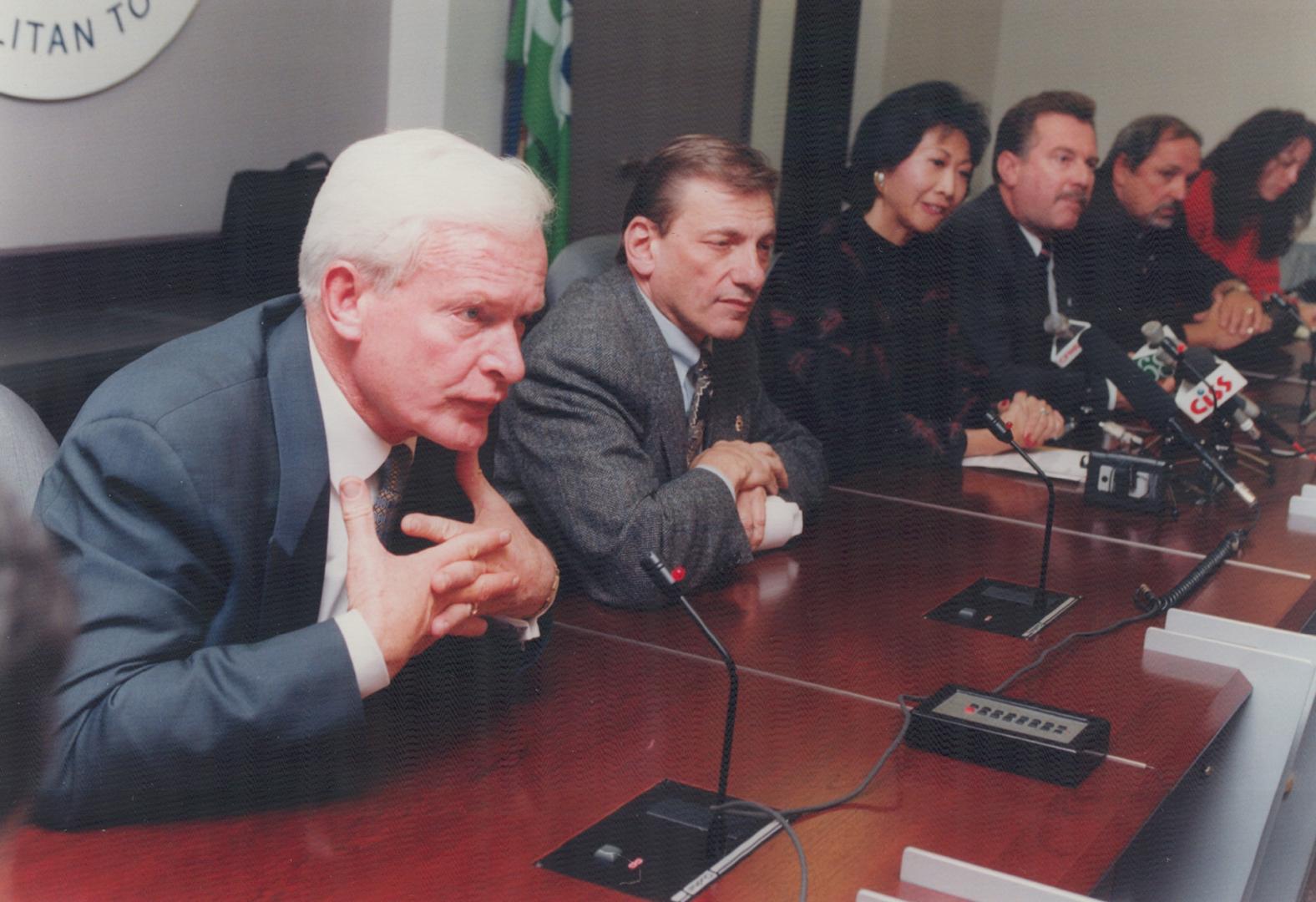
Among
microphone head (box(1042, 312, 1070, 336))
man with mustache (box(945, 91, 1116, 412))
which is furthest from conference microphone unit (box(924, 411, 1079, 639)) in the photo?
man with mustache (box(945, 91, 1116, 412))

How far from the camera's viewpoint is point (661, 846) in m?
1.12

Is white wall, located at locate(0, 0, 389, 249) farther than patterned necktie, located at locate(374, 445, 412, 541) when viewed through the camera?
Yes

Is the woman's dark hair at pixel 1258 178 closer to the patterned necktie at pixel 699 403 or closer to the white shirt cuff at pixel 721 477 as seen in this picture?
the patterned necktie at pixel 699 403

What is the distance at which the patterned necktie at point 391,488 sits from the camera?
4.64 ft

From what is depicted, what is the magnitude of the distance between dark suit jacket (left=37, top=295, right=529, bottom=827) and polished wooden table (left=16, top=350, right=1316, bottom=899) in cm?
4

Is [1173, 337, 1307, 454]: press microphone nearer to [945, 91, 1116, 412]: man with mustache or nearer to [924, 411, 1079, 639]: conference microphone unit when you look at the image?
[945, 91, 1116, 412]: man with mustache

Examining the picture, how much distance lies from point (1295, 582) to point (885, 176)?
125 centimetres

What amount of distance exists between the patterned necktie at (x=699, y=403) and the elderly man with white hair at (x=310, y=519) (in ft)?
2.33

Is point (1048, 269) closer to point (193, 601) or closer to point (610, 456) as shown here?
point (610, 456)

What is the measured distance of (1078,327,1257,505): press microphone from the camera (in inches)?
108

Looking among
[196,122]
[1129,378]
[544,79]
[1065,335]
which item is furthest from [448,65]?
[1129,378]

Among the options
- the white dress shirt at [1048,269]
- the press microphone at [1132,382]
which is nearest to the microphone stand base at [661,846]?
the press microphone at [1132,382]

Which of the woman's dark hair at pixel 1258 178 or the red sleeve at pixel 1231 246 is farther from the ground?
the woman's dark hair at pixel 1258 178

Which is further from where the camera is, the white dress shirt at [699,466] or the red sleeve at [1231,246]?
the red sleeve at [1231,246]
